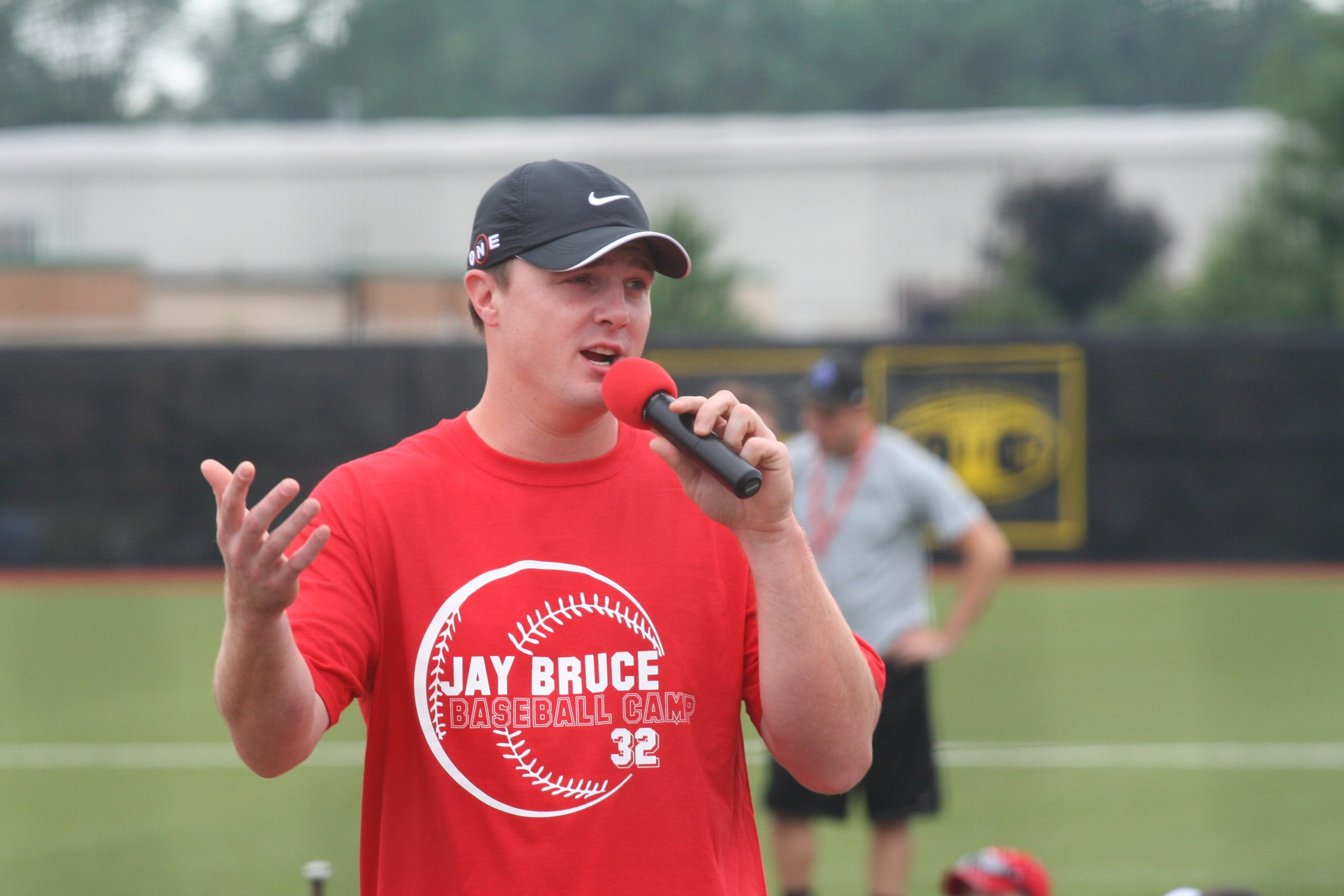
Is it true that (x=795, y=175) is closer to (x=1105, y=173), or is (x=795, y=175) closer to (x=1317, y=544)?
(x=1105, y=173)

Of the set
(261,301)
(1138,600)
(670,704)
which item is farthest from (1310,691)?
(261,301)

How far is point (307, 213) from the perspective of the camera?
37000 millimetres

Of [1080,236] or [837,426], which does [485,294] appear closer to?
[837,426]

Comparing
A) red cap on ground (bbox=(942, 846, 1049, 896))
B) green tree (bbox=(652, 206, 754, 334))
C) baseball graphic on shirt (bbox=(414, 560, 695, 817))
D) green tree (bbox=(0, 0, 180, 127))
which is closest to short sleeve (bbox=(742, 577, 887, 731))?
baseball graphic on shirt (bbox=(414, 560, 695, 817))

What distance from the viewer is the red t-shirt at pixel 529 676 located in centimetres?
215

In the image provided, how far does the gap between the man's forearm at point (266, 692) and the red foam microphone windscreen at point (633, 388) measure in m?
0.59

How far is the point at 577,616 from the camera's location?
2.21m

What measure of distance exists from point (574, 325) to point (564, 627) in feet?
1.57

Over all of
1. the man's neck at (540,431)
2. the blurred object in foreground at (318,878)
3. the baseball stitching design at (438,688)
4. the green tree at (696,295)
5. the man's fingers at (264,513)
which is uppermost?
the green tree at (696,295)

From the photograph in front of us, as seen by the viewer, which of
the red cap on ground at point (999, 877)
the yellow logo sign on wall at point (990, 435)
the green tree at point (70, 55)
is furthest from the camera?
the green tree at point (70, 55)

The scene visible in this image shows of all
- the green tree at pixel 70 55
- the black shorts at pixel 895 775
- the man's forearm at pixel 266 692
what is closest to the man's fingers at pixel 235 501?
the man's forearm at pixel 266 692

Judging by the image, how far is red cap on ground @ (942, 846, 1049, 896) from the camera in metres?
4.32

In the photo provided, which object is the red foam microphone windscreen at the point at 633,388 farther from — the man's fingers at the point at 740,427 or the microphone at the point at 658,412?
the man's fingers at the point at 740,427

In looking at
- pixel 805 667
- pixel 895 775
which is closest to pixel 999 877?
pixel 895 775
